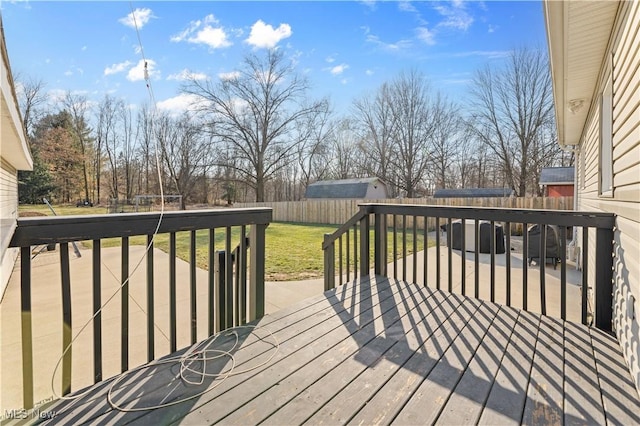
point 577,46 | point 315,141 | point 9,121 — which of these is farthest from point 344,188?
point 9,121

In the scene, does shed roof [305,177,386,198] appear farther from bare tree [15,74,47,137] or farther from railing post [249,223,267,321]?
railing post [249,223,267,321]

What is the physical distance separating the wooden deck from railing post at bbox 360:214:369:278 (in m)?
1.20

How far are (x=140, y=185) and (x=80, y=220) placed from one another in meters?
14.6

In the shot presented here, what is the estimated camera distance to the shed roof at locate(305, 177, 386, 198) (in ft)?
57.6

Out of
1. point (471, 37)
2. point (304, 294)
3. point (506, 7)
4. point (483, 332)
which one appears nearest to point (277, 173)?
point (471, 37)

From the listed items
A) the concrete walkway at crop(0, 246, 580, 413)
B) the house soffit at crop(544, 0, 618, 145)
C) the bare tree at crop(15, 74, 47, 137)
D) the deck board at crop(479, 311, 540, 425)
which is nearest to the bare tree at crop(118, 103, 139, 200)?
the bare tree at crop(15, 74, 47, 137)

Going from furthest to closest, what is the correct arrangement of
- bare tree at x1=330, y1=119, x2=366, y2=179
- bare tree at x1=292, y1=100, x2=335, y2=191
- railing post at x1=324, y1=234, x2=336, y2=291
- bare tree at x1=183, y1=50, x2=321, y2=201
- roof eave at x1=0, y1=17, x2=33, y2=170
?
1. bare tree at x1=330, y1=119, x2=366, y2=179
2. bare tree at x1=292, y1=100, x2=335, y2=191
3. bare tree at x1=183, y1=50, x2=321, y2=201
4. railing post at x1=324, y1=234, x2=336, y2=291
5. roof eave at x1=0, y1=17, x2=33, y2=170

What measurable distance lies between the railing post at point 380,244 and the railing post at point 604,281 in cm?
185

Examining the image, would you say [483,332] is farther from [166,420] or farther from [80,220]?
[80,220]

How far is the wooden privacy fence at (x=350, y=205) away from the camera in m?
10.7

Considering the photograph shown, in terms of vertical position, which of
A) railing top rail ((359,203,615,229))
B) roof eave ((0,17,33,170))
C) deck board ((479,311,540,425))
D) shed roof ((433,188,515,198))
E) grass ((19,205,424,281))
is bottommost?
grass ((19,205,424,281))

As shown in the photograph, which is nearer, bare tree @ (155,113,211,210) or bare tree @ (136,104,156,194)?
bare tree @ (136,104,156,194)

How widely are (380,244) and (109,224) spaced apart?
282 centimetres

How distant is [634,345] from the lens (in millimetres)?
1703
